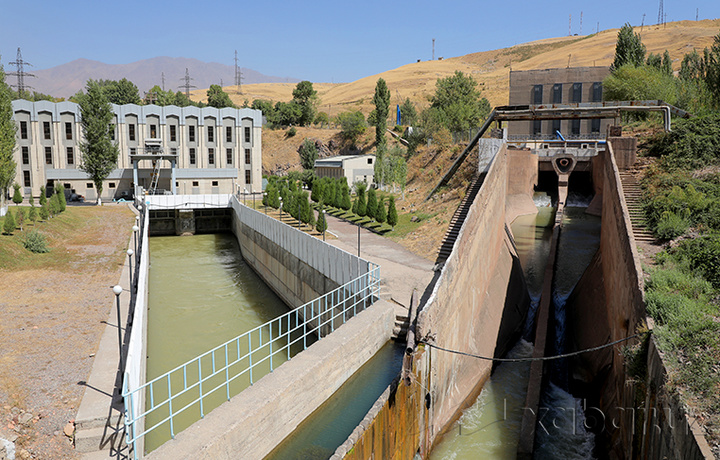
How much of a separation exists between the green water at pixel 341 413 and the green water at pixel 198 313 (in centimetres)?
273

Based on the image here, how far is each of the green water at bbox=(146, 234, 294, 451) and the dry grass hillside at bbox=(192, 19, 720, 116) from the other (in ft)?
258

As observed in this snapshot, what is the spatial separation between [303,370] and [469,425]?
5921mm

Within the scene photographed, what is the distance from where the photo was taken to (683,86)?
4644cm

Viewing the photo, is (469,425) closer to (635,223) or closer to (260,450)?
(260,450)

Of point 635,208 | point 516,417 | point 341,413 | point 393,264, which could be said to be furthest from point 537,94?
point 341,413

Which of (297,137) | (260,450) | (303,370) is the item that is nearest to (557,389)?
(303,370)

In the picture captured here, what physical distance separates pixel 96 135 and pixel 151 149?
717cm

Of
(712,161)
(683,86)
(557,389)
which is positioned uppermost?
(683,86)

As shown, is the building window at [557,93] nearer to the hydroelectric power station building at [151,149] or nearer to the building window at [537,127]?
the building window at [537,127]

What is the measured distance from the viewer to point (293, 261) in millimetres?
25562

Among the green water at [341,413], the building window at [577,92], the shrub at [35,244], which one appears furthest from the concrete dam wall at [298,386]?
the building window at [577,92]

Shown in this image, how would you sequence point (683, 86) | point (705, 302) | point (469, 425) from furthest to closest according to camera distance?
point (683, 86)
point (469, 425)
point (705, 302)

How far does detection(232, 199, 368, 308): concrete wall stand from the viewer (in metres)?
20.1

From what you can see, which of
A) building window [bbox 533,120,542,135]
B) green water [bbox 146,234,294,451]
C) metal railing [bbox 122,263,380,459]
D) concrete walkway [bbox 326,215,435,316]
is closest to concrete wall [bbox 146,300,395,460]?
metal railing [bbox 122,263,380,459]
